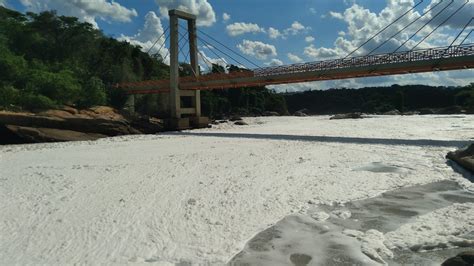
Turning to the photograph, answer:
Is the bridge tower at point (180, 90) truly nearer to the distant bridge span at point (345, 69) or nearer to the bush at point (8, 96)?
the distant bridge span at point (345, 69)

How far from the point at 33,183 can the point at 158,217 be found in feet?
16.4

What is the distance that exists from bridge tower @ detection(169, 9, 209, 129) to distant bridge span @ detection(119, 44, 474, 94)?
3.90 ft

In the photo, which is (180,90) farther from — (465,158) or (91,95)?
(465,158)

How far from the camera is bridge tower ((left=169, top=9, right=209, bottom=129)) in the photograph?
4025 centimetres

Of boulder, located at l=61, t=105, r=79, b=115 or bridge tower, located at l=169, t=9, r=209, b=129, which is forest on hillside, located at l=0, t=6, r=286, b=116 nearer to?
boulder, located at l=61, t=105, r=79, b=115

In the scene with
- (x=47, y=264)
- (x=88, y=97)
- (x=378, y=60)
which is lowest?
(x=47, y=264)

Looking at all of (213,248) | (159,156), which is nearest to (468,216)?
(213,248)

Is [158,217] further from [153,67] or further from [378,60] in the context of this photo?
[153,67]

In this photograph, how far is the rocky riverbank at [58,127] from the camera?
2331 centimetres

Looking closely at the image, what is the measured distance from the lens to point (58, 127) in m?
26.0

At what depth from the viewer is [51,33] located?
45938 millimetres

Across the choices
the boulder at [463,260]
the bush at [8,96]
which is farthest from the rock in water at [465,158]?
the bush at [8,96]

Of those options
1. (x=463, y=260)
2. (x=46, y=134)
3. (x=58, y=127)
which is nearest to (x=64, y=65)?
(x=58, y=127)

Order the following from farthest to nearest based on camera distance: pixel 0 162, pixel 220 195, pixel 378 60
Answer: pixel 378 60 → pixel 0 162 → pixel 220 195
